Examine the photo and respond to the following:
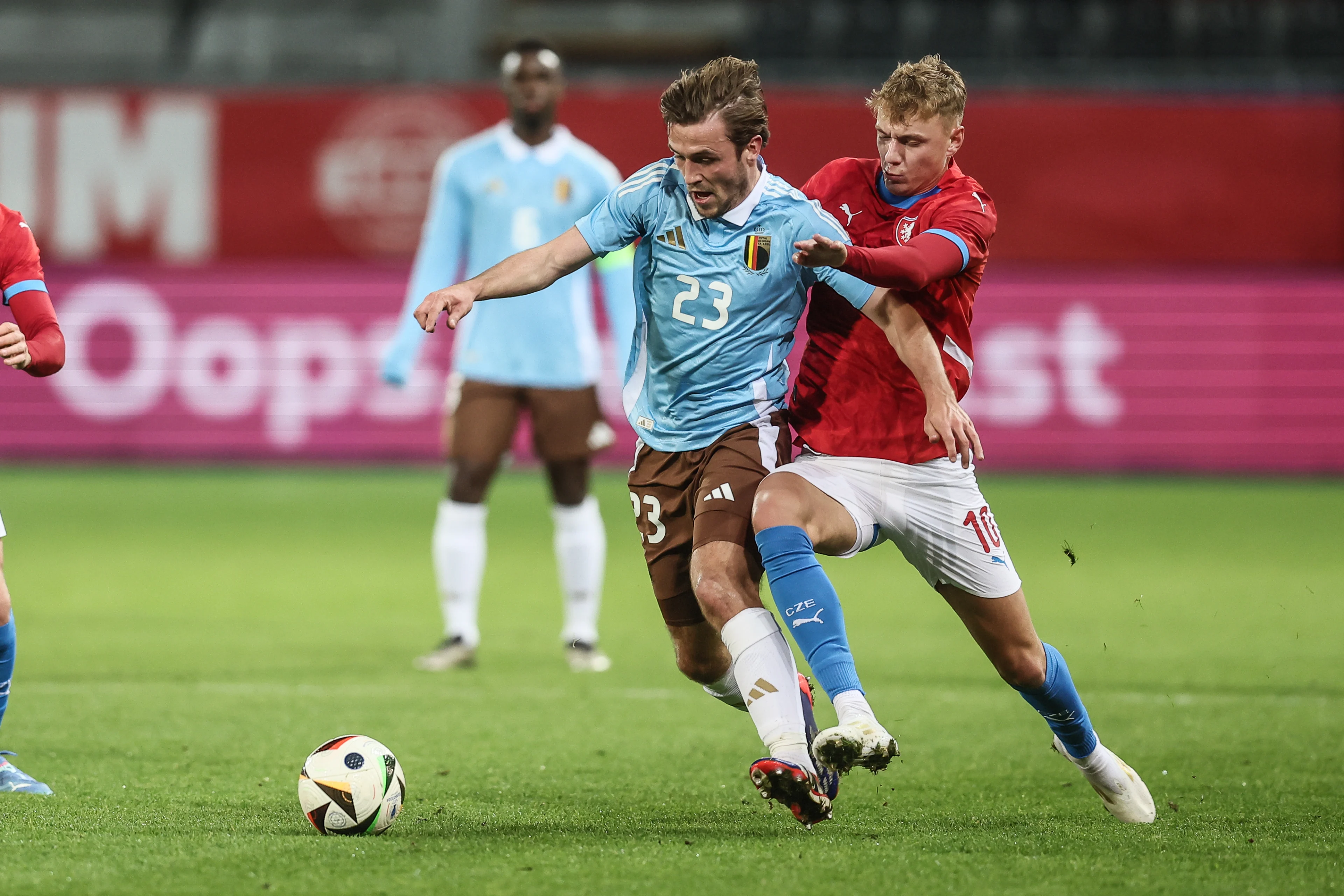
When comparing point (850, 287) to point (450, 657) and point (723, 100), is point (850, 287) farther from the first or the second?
point (450, 657)

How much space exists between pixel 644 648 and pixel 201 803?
336cm

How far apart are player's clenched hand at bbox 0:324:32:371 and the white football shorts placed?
79.0 inches

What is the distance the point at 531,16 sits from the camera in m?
19.2

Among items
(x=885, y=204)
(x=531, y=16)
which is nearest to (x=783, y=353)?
(x=885, y=204)

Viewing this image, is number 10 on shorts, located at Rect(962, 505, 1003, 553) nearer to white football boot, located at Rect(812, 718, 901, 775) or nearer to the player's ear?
white football boot, located at Rect(812, 718, 901, 775)

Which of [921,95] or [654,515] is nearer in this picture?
[921,95]

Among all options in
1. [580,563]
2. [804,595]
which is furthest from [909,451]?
[580,563]

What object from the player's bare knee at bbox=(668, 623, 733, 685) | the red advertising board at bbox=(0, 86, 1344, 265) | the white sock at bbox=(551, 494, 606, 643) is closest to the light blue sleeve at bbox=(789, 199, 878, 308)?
the player's bare knee at bbox=(668, 623, 733, 685)

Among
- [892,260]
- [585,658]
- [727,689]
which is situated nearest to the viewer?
[892,260]

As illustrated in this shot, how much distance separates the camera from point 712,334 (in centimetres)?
456

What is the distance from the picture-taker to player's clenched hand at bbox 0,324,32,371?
14.5 feet

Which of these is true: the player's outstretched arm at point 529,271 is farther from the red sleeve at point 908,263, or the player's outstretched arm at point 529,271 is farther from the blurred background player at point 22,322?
the blurred background player at point 22,322

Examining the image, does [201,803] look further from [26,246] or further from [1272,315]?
[1272,315]

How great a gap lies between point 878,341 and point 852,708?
3.41 feet
